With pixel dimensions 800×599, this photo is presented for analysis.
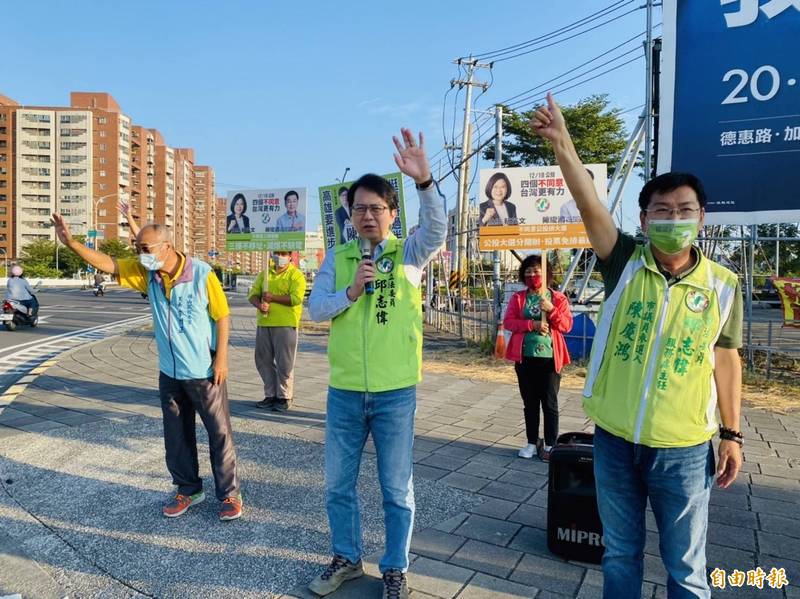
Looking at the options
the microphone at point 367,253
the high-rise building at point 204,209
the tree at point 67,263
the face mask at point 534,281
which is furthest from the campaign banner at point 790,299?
the high-rise building at point 204,209

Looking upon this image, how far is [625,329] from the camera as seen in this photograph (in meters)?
2.07

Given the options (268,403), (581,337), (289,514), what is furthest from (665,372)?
(581,337)

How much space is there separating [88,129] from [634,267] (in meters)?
94.8

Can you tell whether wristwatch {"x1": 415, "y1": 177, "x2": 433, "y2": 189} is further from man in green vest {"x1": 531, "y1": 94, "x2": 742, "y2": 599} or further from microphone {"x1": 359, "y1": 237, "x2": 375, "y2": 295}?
man in green vest {"x1": 531, "y1": 94, "x2": 742, "y2": 599}

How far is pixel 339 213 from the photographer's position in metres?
7.43

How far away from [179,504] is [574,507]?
231 cm

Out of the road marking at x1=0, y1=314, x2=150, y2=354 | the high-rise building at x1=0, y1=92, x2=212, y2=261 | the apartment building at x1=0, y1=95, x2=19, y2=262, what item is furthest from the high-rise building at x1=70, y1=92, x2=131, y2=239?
the road marking at x1=0, y1=314, x2=150, y2=354

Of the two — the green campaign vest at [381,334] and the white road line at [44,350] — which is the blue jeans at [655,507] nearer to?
the green campaign vest at [381,334]

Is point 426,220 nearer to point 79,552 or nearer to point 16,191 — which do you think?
point 79,552

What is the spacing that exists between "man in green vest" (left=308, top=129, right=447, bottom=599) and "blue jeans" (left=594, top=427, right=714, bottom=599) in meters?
0.87

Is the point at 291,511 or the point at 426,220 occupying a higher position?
the point at 426,220

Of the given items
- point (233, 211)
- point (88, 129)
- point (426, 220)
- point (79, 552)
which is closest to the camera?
point (426, 220)

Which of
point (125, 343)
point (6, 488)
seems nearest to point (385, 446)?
point (6, 488)

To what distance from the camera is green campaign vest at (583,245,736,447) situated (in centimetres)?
198
